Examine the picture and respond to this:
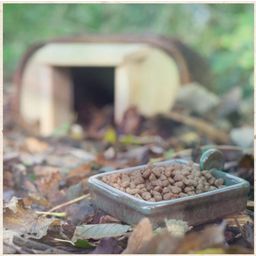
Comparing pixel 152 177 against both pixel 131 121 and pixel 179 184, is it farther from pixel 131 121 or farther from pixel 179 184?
pixel 131 121

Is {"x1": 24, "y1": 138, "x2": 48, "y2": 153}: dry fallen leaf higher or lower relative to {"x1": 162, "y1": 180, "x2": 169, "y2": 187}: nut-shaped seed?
lower

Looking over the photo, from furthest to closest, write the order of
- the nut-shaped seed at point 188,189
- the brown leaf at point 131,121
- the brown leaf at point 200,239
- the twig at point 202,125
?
the brown leaf at point 131,121
the twig at point 202,125
the nut-shaped seed at point 188,189
the brown leaf at point 200,239

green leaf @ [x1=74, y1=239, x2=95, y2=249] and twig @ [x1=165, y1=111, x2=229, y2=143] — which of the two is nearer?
green leaf @ [x1=74, y1=239, x2=95, y2=249]

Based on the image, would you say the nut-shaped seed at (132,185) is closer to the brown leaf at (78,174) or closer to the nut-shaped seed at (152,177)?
the nut-shaped seed at (152,177)

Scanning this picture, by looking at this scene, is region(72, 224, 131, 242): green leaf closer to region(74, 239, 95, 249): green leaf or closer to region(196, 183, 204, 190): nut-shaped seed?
region(74, 239, 95, 249): green leaf

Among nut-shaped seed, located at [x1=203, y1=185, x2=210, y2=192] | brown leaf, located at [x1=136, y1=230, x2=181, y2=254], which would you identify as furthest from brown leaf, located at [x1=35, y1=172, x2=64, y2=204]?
brown leaf, located at [x1=136, y1=230, x2=181, y2=254]

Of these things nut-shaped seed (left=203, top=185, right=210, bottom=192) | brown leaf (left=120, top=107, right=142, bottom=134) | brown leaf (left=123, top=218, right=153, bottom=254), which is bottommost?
brown leaf (left=123, top=218, right=153, bottom=254)

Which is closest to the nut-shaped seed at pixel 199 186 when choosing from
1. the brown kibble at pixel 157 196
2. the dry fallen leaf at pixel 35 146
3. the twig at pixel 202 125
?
the brown kibble at pixel 157 196

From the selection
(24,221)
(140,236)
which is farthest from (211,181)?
(24,221)
